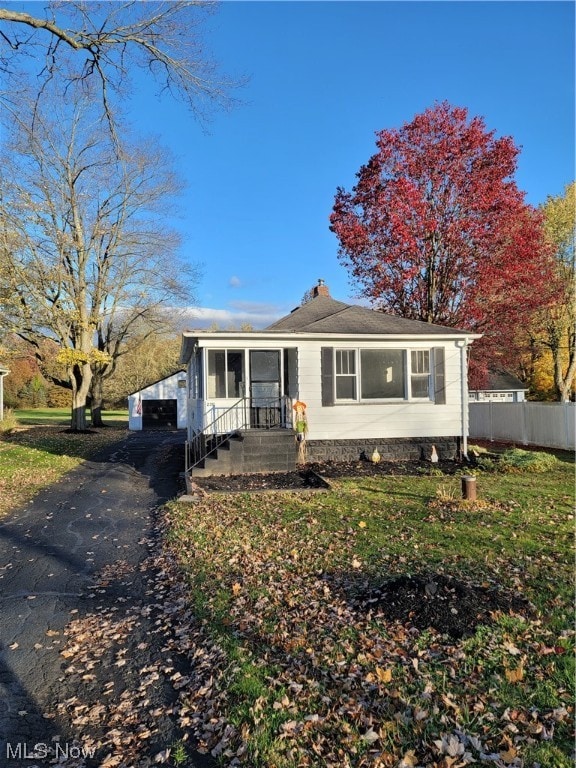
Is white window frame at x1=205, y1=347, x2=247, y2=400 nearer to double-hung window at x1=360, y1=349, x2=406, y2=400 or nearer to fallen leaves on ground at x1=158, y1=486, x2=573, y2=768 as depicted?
double-hung window at x1=360, y1=349, x2=406, y2=400

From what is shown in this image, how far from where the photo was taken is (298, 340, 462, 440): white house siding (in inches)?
505

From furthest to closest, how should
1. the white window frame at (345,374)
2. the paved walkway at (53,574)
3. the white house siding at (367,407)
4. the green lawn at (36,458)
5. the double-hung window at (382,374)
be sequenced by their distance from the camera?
the double-hung window at (382,374), the white window frame at (345,374), the white house siding at (367,407), the green lawn at (36,458), the paved walkway at (53,574)

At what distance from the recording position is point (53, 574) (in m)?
5.71

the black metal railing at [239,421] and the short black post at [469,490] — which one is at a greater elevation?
the black metal railing at [239,421]

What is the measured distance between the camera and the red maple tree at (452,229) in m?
15.8

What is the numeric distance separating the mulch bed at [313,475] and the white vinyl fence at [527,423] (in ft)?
15.5

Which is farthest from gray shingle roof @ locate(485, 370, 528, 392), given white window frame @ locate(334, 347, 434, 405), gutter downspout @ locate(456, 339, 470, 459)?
white window frame @ locate(334, 347, 434, 405)

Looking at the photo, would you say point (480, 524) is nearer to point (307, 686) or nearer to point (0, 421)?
point (307, 686)

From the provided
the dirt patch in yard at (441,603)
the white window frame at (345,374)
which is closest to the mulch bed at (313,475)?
the white window frame at (345,374)

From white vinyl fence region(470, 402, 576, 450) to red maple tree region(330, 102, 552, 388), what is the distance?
2.58 m

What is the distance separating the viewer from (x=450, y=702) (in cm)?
300

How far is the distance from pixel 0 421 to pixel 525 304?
22759 mm

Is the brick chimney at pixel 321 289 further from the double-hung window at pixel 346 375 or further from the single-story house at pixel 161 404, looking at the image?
the single-story house at pixel 161 404

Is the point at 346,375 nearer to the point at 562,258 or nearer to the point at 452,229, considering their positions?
the point at 452,229
